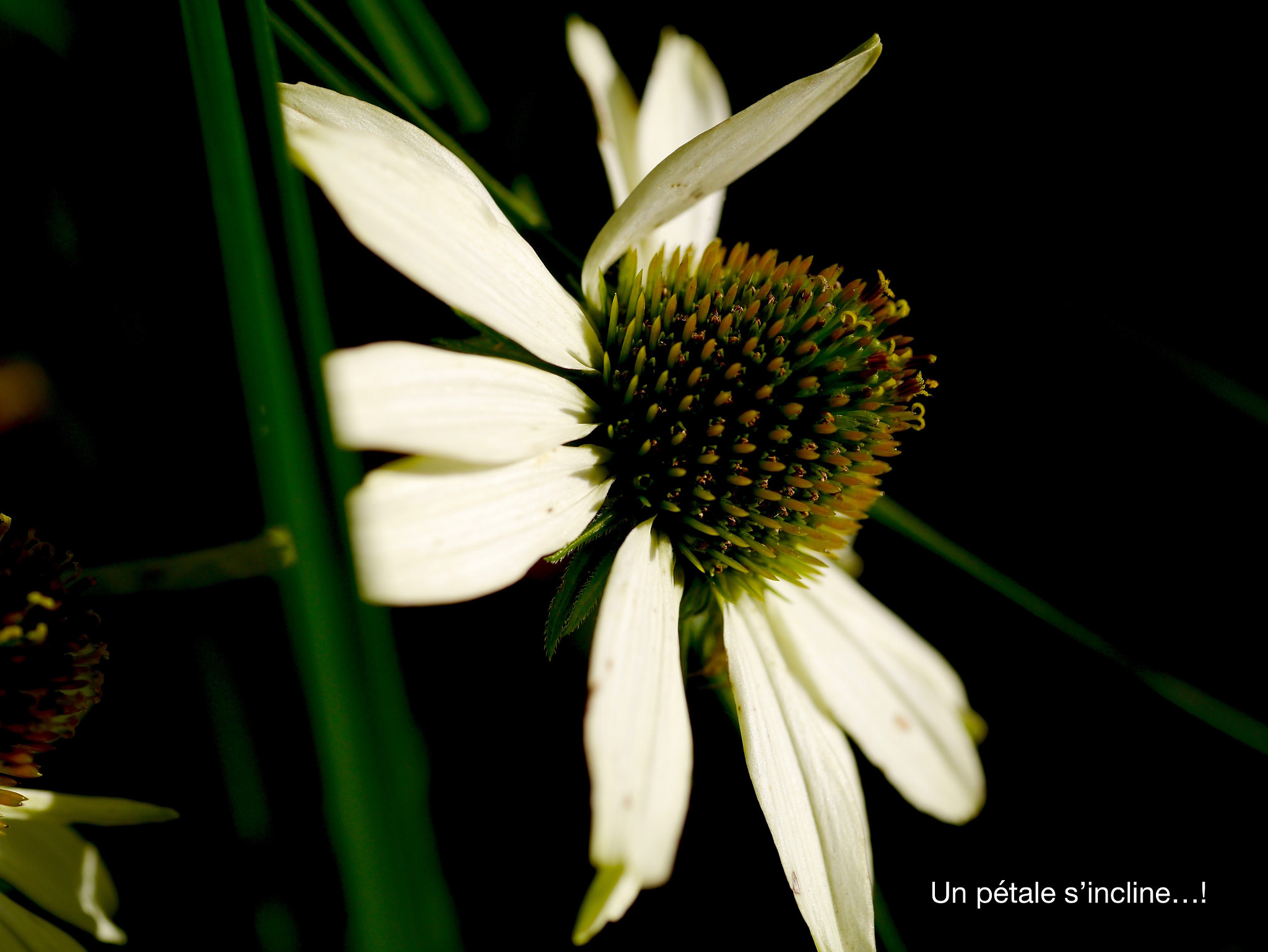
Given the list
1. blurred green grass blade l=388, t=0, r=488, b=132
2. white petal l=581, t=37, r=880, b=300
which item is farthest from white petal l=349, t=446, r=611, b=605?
blurred green grass blade l=388, t=0, r=488, b=132

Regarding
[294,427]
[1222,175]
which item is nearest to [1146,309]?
[1222,175]

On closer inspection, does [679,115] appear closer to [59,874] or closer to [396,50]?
[396,50]

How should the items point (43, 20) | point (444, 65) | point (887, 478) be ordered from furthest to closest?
point (887, 478) < point (444, 65) < point (43, 20)

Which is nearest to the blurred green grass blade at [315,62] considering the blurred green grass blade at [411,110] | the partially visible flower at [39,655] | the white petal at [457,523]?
the blurred green grass blade at [411,110]

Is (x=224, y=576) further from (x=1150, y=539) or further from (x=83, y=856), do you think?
(x=1150, y=539)

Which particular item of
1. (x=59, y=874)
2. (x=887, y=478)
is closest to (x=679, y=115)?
(x=887, y=478)

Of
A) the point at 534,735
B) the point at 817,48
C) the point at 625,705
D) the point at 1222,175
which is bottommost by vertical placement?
the point at 534,735
